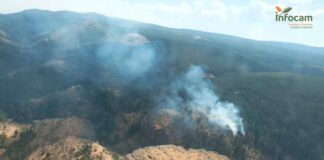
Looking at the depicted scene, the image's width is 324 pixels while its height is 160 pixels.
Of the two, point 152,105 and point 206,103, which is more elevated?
point 152,105

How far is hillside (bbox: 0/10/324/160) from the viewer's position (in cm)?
5506

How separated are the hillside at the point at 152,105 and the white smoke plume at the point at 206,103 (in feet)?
0.67

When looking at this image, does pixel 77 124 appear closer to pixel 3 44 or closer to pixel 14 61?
pixel 14 61

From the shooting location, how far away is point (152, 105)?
210ft

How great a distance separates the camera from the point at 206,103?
6594cm

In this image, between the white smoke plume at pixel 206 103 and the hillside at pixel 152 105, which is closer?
the hillside at pixel 152 105

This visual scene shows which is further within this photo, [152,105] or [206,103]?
[206,103]

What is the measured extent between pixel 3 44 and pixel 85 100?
60344 millimetres

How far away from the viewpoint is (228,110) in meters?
64.5

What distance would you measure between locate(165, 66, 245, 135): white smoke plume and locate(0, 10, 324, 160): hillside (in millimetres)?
204

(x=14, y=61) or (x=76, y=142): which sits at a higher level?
(x=14, y=61)

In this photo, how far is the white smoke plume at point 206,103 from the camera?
59.6 metres

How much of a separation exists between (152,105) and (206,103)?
10520mm

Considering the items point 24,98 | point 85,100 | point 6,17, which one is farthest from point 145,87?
point 6,17
